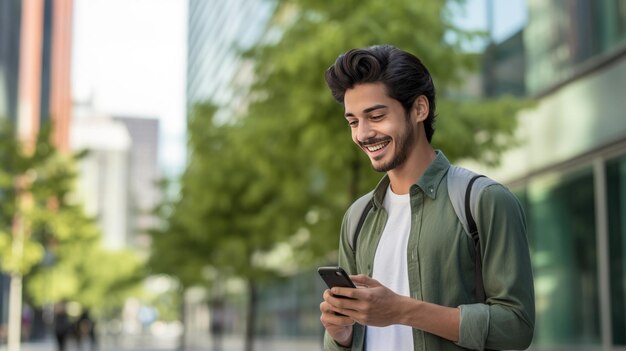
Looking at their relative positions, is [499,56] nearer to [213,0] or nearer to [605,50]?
[605,50]

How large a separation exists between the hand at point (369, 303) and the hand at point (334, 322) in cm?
2

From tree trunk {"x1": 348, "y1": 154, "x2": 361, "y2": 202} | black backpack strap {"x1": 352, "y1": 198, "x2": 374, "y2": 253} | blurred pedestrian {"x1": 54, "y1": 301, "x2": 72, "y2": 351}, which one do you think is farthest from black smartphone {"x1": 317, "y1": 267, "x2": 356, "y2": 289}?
blurred pedestrian {"x1": 54, "y1": 301, "x2": 72, "y2": 351}

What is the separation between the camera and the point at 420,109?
2.43m

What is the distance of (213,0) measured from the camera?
252 feet

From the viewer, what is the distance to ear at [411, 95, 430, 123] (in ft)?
7.94

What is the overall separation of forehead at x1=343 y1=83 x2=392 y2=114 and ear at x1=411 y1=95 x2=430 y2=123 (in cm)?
9

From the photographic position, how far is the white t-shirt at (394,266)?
7.69ft

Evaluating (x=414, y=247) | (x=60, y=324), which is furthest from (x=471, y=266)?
(x=60, y=324)

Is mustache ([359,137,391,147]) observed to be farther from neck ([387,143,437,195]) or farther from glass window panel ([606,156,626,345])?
glass window panel ([606,156,626,345])

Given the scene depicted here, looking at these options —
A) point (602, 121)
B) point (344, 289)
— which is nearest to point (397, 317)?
point (344, 289)

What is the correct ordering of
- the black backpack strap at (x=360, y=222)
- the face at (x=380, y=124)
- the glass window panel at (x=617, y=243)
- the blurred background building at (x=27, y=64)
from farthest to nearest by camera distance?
the blurred background building at (x=27, y=64)
the glass window panel at (x=617, y=243)
the black backpack strap at (x=360, y=222)
the face at (x=380, y=124)

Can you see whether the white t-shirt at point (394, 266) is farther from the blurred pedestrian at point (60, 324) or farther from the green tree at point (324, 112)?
the blurred pedestrian at point (60, 324)

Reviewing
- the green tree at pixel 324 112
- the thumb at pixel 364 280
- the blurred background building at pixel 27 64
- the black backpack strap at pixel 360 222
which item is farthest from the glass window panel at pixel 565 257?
the blurred background building at pixel 27 64

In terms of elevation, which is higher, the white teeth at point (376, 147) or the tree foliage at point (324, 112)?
the tree foliage at point (324, 112)
